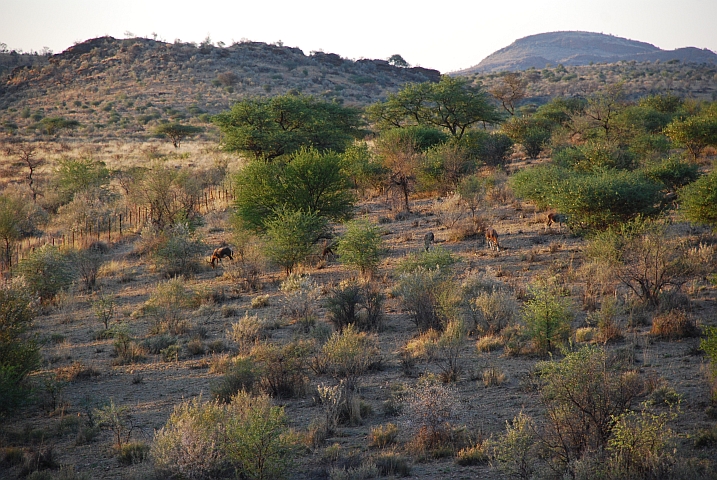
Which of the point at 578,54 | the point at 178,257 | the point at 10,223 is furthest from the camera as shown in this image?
the point at 578,54

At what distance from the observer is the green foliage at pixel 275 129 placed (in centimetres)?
2153

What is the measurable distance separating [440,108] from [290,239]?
2007 cm

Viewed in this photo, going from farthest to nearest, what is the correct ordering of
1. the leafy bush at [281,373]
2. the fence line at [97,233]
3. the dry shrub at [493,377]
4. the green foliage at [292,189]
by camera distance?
the fence line at [97,233] < the green foliage at [292,189] < the leafy bush at [281,373] < the dry shrub at [493,377]

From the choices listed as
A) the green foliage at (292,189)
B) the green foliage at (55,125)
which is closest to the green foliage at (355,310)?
the green foliage at (292,189)

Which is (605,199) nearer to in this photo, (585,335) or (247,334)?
(585,335)

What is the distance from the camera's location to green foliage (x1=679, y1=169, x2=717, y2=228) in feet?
42.7

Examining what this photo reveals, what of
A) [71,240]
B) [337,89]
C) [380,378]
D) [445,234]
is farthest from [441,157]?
[337,89]

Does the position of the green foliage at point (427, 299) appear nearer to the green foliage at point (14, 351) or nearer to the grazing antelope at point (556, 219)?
the green foliage at point (14, 351)

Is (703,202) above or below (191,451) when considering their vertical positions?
above

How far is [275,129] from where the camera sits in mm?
22812

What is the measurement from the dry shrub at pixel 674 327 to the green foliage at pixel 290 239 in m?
8.65

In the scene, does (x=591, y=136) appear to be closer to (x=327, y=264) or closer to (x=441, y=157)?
(x=441, y=157)

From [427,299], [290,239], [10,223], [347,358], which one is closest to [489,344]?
[427,299]

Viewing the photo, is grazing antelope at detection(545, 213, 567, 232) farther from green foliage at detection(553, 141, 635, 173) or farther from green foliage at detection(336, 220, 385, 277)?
green foliage at detection(336, 220, 385, 277)
